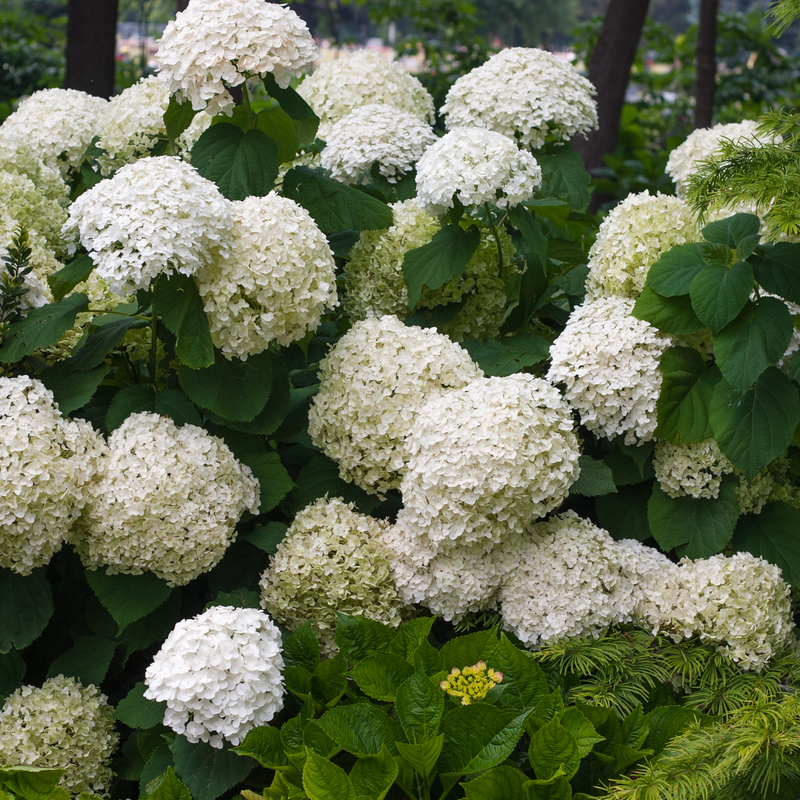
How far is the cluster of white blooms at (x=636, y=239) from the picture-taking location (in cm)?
254

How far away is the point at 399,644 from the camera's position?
84.5 inches

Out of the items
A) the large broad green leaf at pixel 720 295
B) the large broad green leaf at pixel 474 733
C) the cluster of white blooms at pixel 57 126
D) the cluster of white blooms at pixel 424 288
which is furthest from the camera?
the cluster of white blooms at pixel 57 126

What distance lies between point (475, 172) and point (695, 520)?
1145 millimetres

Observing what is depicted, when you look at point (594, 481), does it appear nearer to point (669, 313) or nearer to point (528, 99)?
point (669, 313)

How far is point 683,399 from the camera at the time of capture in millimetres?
2359

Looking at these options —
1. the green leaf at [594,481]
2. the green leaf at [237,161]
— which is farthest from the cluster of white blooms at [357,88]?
the green leaf at [594,481]

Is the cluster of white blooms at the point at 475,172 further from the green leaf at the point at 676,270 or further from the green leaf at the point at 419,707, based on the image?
the green leaf at the point at 419,707

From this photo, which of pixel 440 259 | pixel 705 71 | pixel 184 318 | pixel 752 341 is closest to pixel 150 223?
pixel 184 318

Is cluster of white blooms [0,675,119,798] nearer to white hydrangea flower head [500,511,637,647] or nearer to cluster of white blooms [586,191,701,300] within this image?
white hydrangea flower head [500,511,637,647]

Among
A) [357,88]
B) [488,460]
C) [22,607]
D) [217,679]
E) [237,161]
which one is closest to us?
[217,679]

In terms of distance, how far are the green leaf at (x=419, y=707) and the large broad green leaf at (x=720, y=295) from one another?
116 cm

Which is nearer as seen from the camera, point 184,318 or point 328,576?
point 184,318

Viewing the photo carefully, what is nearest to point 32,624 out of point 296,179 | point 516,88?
point 296,179

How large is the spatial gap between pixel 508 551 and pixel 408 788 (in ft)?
2.24
